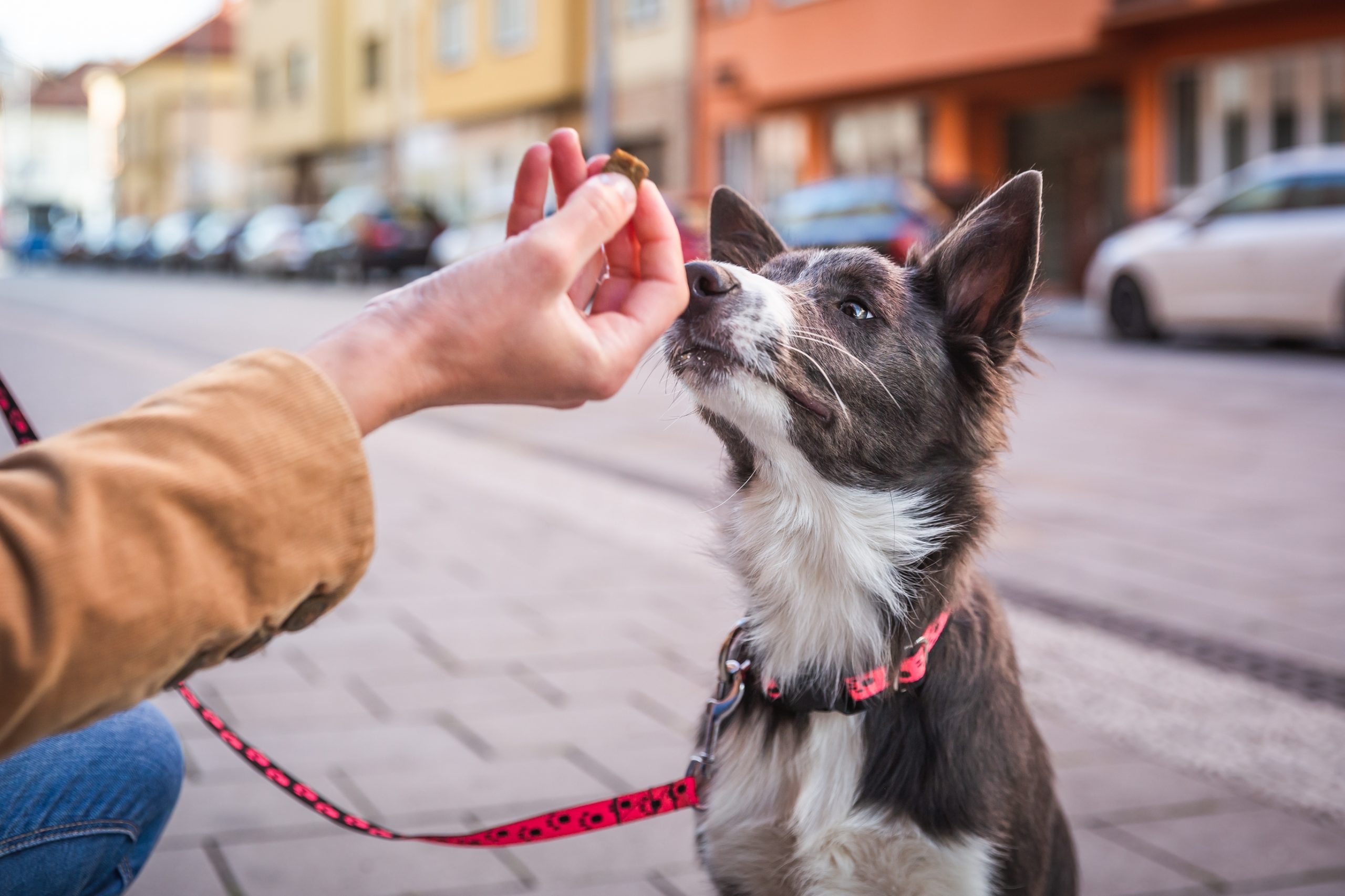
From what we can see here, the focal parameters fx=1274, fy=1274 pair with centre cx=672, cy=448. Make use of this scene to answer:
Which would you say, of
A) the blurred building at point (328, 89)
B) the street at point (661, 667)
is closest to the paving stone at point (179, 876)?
the street at point (661, 667)

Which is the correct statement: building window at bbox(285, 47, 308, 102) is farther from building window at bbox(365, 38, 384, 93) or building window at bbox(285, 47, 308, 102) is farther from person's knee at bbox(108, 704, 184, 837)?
person's knee at bbox(108, 704, 184, 837)

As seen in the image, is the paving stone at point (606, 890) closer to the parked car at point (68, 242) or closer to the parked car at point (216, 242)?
the parked car at point (216, 242)

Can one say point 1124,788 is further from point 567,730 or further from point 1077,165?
point 1077,165

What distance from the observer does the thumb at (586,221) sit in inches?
50.9

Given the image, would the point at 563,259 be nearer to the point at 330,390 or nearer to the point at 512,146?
the point at 330,390

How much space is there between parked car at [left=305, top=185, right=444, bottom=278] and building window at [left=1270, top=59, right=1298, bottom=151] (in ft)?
56.2

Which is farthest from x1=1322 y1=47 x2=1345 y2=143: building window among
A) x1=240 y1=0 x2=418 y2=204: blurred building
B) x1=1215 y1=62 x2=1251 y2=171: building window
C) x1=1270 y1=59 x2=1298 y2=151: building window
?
x1=240 y1=0 x2=418 y2=204: blurred building

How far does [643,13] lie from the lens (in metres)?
30.5

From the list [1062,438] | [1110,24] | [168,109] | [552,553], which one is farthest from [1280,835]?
[168,109]

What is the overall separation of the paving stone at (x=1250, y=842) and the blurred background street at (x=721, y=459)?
1 cm

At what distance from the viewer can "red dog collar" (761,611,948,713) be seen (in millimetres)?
2152

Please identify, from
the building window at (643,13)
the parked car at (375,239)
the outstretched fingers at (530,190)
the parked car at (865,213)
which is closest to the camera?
the outstretched fingers at (530,190)

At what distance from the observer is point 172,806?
2.17 metres

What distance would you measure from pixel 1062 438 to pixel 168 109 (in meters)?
65.7
